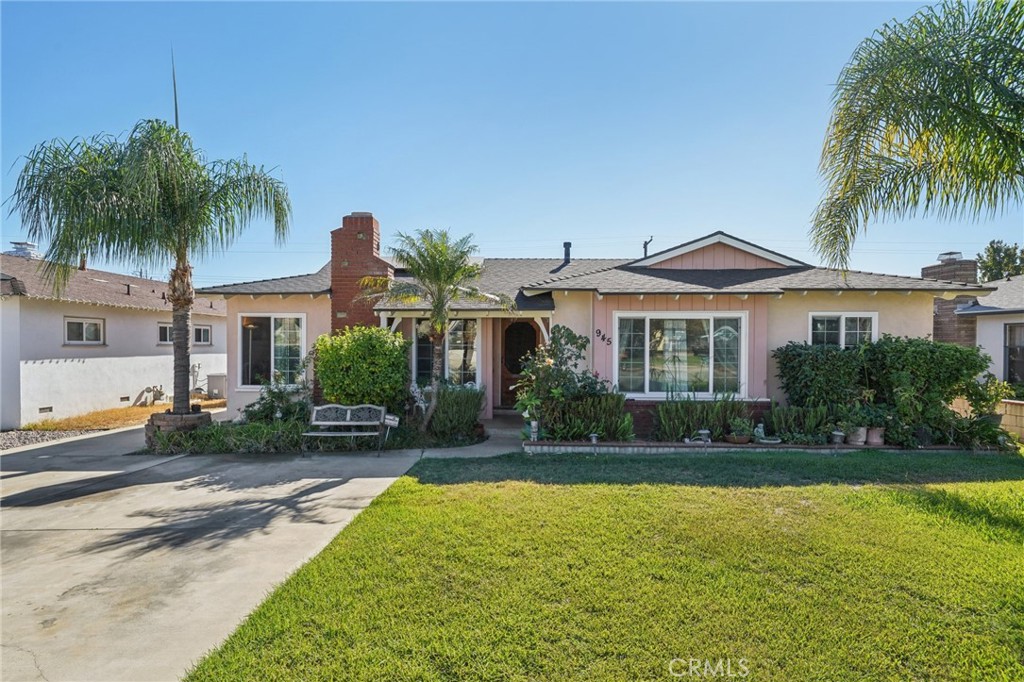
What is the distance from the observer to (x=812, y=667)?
3.04 m

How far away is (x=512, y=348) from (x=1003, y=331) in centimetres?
1553

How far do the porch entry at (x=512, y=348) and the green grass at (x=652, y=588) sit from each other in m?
7.50

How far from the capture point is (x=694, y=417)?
9875mm

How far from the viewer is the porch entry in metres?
14.0

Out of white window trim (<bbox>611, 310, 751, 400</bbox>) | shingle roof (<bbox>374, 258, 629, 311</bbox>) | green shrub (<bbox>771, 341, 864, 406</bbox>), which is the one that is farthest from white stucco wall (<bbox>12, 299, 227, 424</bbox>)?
green shrub (<bbox>771, 341, 864, 406</bbox>)

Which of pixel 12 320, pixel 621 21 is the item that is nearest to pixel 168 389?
pixel 12 320

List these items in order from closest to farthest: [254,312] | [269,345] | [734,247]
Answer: [734,247], [254,312], [269,345]

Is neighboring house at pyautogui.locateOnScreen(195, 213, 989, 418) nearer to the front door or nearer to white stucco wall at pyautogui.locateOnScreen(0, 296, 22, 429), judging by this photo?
the front door

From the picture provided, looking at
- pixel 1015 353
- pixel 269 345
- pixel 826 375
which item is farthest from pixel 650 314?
pixel 1015 353

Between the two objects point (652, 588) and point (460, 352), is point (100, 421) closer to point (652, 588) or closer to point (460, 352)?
point (460, 352)

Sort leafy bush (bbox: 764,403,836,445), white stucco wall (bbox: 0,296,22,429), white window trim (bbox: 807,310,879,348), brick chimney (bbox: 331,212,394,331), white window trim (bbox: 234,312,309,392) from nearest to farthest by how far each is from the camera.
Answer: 1. leafy bush (bbox: 764,403,836,445)
2. white window trim (bbox: 807,310,879,348)
3. white stucco wall (bbox: 0,296,22,429)
4. brick chimney (bbox: 331,212,394,331)
5. white window trim (bbox: 234,312,309,392)

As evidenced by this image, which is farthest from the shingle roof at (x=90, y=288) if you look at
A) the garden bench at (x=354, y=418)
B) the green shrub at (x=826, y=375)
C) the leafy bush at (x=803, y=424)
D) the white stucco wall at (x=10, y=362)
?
Answer: the green shrub at (x=826, y=375)

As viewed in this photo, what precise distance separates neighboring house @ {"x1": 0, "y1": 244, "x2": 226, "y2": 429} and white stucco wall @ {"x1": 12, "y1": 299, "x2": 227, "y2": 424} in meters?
0.03

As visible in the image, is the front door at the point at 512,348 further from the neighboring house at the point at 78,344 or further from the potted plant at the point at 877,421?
the neighboring house at the point at 78,344
